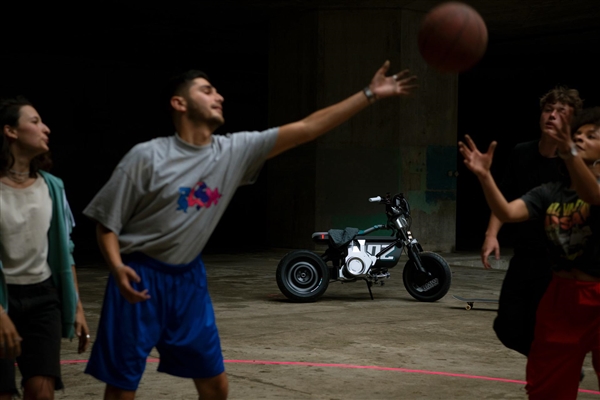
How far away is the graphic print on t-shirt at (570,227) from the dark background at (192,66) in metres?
11.9

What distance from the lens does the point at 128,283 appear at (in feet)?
11.6

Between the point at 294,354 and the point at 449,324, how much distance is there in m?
2.03

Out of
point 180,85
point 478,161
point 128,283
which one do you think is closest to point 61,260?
point 128,283

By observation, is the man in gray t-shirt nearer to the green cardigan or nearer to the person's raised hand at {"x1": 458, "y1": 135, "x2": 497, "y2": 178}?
the green cardigan

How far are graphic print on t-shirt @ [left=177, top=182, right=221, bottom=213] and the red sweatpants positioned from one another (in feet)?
5.12


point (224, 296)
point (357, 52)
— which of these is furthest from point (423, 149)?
point (224, 296)

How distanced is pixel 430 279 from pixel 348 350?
282cm

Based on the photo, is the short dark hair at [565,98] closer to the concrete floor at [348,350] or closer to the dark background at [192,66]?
the concrete floor at [348,350]

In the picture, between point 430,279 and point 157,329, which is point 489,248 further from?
point 430,279

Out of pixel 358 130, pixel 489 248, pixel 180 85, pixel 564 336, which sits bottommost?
pixel 564 336

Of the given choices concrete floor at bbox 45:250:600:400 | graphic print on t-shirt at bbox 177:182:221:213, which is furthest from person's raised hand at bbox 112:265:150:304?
concrete floor at bbox 45:250:600:400

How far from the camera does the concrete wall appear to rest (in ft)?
51.2

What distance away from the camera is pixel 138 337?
3.67 m

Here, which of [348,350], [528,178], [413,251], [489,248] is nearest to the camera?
[489,248]
